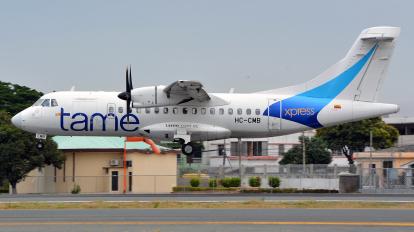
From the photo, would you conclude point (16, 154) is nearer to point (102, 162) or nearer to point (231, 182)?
point (102, 162)

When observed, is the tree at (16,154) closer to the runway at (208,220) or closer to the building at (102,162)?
the building at (102,162)

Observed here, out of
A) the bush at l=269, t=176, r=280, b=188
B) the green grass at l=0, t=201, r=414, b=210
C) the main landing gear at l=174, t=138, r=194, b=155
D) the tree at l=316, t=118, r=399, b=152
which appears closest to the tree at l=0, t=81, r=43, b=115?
the bush at l=269, t=176, r=280, b=188

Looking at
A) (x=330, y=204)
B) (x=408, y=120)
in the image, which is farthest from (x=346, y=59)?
(x=408, y=120)

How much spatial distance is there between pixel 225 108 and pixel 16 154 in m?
23.2

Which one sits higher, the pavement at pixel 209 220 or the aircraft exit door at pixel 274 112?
the aircraft exit door at pixel 274 112

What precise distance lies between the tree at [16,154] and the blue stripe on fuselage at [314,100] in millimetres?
24603

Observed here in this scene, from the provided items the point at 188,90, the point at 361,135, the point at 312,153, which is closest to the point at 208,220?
the point at 188,90

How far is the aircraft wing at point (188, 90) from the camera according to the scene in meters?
41.6

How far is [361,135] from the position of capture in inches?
3846

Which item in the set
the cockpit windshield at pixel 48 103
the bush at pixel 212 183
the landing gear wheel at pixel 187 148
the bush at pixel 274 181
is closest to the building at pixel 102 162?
the bush at pixel 212 183

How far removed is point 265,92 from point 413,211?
702 inches

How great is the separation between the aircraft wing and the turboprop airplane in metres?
0.06

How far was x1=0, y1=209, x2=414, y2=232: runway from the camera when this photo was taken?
950 inches

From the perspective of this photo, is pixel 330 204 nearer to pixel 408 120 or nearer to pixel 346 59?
pixel 346 59
